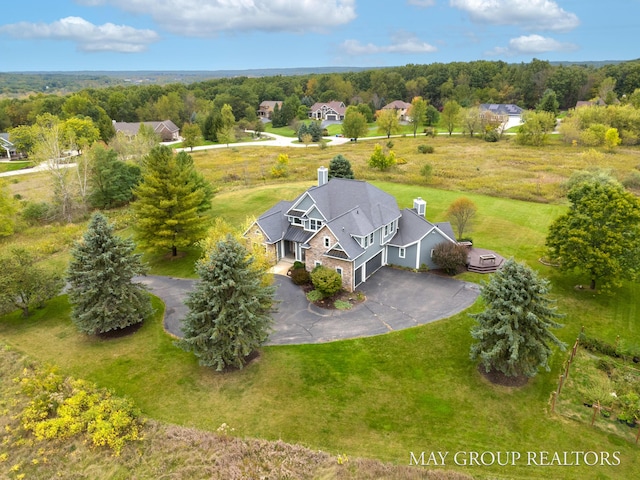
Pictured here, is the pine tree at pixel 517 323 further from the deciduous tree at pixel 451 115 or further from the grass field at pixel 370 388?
the deciduous tree at pixel 451 115

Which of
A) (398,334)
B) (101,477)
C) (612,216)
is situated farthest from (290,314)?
(612,216)

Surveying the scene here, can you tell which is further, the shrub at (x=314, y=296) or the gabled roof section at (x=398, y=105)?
the gabled roof section at (x=398, y=105)

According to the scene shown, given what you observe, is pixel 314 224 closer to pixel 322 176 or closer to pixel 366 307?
pixel 322 176

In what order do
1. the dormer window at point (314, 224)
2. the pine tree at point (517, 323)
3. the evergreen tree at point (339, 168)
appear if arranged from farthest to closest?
the evergreen tree at point (339, 168) → the dormer window at point (314, 224) → the pine tree at point (517, 323)

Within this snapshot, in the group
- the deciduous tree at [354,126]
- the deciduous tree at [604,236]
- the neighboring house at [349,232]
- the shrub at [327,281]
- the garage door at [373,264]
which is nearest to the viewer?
the deciduous tree at [604,236]

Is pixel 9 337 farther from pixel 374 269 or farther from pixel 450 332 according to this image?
pixel 450 332

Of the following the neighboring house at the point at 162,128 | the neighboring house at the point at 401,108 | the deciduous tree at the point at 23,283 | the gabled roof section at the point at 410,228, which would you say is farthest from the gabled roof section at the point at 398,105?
the deciduous tree at the point at 23,283
